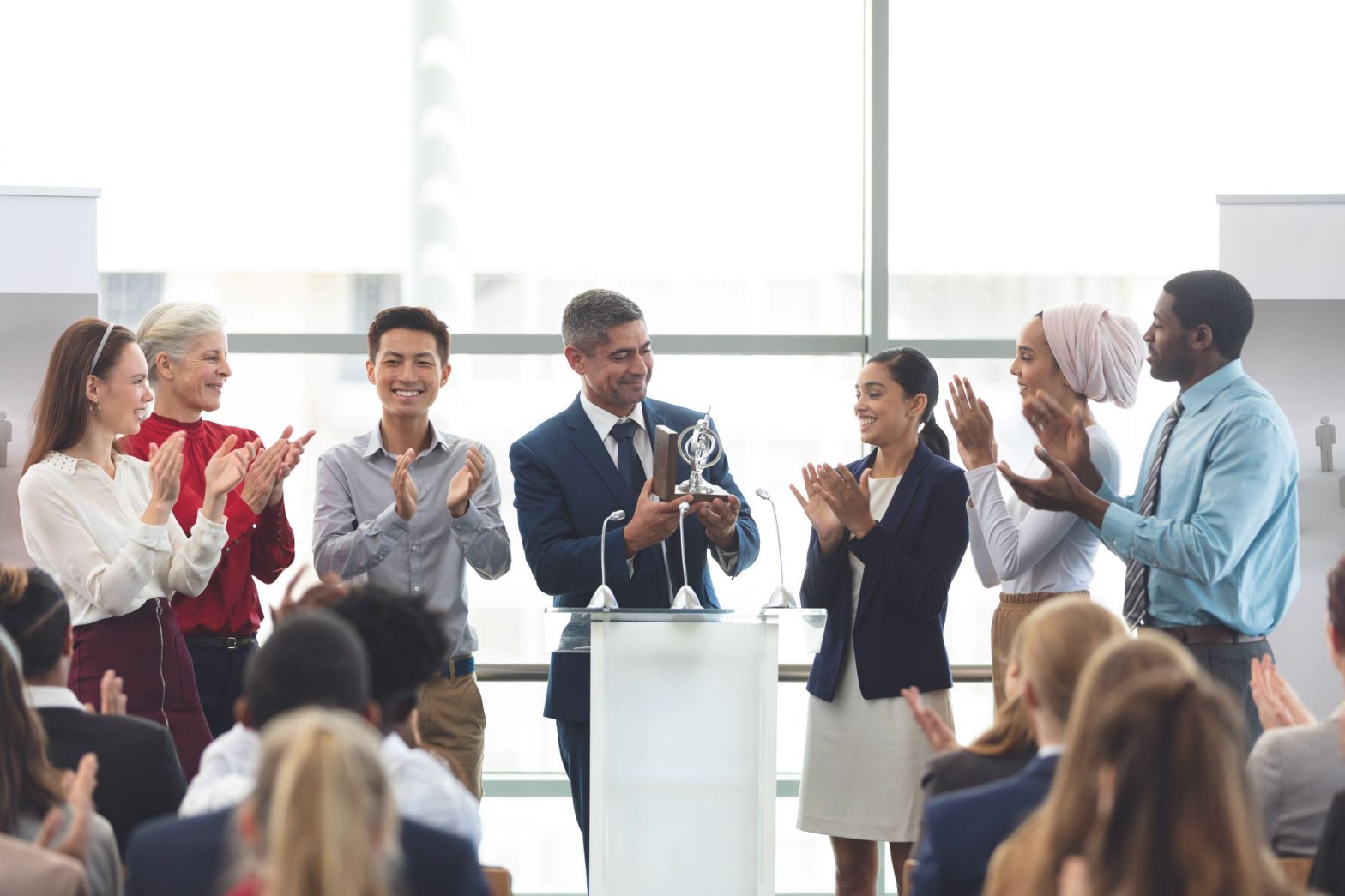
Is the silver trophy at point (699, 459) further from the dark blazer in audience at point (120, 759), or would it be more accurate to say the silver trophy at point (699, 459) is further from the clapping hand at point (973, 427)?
the dark blazer in audience at point (120, 759)

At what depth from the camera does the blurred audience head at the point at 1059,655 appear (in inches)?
85.7

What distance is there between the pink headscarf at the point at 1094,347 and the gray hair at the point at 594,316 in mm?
1195

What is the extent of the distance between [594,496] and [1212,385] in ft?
5.51

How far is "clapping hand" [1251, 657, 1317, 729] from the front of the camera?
2.80 meters

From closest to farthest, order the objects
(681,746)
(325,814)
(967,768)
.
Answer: (325,814)
(967,768)
(681,746)

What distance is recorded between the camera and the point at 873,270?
18.1 feet

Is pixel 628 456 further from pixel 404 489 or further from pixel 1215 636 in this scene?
pixel 1215 636

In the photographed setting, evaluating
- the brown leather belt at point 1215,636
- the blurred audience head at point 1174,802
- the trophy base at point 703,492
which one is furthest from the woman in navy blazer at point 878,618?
the blurred audience head at point 1174,802

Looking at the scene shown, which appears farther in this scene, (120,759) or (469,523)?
(469,523)

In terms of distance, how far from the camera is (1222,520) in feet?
11.4

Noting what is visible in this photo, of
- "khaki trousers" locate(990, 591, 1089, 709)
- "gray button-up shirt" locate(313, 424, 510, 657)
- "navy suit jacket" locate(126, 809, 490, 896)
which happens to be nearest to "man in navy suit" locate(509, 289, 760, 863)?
"gray button-up shirt" locate(313, 424, 510, 657)

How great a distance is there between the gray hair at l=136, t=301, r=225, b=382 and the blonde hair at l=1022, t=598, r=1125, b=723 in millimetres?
2740

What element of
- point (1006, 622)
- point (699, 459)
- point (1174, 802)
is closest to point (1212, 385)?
point (1006, 622)

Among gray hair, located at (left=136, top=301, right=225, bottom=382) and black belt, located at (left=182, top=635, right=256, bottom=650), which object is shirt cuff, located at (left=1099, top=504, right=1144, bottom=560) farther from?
gray hair, located at (left=136, top=301, right=225, bottom=382)
